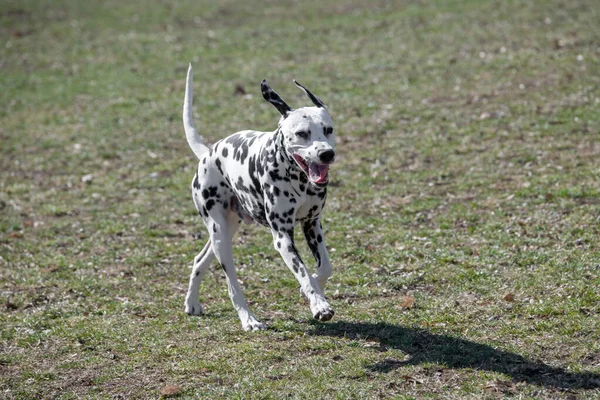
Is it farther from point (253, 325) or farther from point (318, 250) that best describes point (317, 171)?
point (253, 325)

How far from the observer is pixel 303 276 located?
743 centimetres

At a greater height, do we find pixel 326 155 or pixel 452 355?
pixel 326 155

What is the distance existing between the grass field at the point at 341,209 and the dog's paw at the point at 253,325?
0.44 feet

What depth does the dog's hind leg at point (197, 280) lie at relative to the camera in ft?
28.9

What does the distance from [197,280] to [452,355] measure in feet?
9.72

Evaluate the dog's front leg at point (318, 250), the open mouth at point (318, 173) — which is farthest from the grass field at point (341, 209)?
the open mouth at point (318, 173)

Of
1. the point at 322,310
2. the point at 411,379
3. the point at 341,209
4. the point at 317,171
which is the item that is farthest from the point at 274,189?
the point at 341,209

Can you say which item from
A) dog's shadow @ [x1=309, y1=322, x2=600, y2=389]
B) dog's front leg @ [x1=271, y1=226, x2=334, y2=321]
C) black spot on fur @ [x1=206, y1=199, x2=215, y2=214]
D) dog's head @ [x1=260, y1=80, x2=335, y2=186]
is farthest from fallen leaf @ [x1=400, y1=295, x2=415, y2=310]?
black spot on fur @ [x1=206, y1=199, x2=215, y2=214]

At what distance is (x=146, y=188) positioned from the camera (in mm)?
14141

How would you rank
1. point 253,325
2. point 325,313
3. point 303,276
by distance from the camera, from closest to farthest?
point 325,313, point 303,276, point 253,325

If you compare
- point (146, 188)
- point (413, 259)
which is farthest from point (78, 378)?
point (146, 188)

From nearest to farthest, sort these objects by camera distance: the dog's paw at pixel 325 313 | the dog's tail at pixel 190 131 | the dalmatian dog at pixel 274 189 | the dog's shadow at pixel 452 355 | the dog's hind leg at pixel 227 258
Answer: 1. the dog's shadow at pixel 452 355
2. the dog's paw at pixel 325 313
3. the dalmatian dog at pixel 274 189
4. the dog's hind leg at pixel 227 258
5. the dog's tail at pixel 190 131

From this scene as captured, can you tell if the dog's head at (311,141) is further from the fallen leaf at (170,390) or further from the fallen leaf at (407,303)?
the fallen leaf at (170,390)

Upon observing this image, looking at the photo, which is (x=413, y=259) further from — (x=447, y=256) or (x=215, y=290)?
(x=215, y=290)
